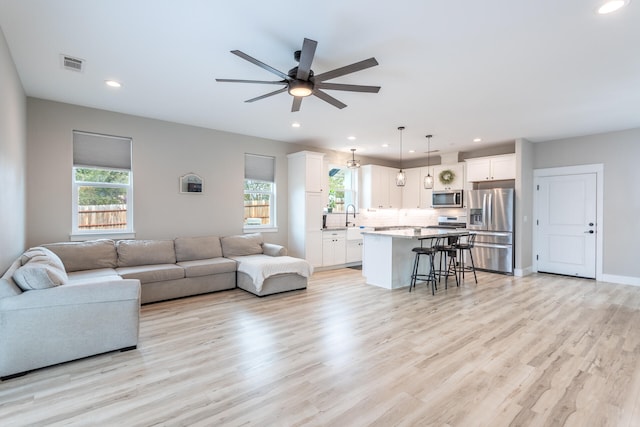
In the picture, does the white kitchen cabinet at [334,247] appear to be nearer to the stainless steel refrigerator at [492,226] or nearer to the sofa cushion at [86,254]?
the stainless steel refrigerator at [492,226]

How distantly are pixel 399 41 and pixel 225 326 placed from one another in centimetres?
331

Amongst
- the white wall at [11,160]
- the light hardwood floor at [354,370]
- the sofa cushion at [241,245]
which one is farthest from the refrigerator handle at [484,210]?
the white wall at [11,160]

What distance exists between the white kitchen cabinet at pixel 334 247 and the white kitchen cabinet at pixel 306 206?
14 cm

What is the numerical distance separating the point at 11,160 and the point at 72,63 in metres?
1.12

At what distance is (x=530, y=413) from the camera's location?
6.77ft

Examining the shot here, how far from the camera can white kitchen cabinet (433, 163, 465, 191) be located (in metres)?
7.44

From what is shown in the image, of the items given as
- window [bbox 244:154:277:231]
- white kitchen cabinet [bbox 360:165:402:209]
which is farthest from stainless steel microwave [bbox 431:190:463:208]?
window [bbox 244:154:277:231]

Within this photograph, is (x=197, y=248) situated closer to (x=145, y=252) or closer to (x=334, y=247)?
(x=145, y=252)

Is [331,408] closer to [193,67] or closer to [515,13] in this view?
[515,13]

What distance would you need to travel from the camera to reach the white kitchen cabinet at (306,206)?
643 centimetres

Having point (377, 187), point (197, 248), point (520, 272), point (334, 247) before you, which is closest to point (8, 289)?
point (197, 248)

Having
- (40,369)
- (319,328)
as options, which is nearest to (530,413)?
(319,328)

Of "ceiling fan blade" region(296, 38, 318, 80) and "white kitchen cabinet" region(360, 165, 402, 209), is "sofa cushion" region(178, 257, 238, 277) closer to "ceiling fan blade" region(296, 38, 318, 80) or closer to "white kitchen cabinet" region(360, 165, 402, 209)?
"ceiling fan blade" region(296, 38, 318, 80)

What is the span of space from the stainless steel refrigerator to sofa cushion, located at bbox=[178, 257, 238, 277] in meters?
5.00
